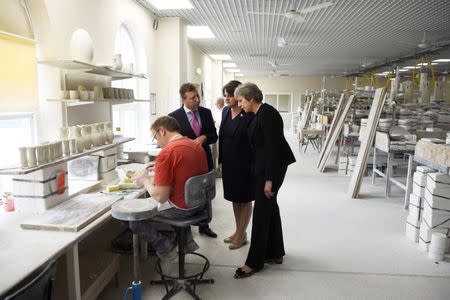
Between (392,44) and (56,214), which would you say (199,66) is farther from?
(56,214)

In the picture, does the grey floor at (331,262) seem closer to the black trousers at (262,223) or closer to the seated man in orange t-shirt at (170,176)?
the black trousers at (262,223)

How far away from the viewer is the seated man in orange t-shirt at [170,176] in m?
2.32

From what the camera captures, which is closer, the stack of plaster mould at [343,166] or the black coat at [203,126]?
the black coat at [203,126]

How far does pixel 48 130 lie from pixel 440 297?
3423 mm

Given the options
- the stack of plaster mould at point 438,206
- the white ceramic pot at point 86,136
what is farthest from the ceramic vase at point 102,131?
the stack of plaster mould at point 438,206

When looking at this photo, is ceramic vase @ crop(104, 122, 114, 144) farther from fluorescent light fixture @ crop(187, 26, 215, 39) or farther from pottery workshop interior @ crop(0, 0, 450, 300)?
fluorescent light fixture @ crop(187, 26, 215, 39)

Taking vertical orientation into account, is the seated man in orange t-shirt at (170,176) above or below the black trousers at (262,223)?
above

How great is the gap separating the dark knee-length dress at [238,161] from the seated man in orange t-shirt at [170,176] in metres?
0.79

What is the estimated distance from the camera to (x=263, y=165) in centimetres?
283

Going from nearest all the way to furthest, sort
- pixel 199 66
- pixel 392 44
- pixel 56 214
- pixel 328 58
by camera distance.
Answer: pixel 56 214 → pixel 392 44 → pixel 199 66 → pixel 328 58

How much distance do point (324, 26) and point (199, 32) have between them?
98.0 inches

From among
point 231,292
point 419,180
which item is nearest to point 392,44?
point 419,180

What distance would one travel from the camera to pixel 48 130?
3.09 m

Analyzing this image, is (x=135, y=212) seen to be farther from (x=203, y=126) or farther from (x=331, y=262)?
(x=331, y=262)
